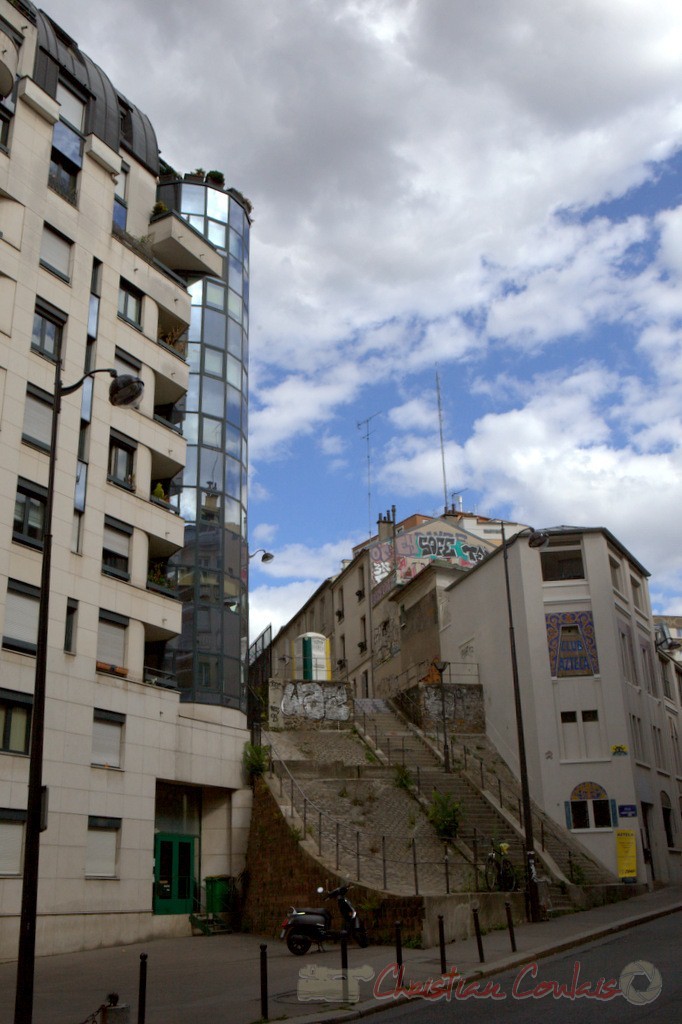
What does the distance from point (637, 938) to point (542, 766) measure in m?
11.9

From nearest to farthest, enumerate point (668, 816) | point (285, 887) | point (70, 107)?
point (285, 887)
point (70, 107)
point (668, 816)

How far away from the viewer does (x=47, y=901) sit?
69.3ft

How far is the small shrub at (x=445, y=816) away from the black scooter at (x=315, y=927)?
274 inches

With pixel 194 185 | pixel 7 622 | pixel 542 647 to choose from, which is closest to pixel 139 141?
pixel 194 185

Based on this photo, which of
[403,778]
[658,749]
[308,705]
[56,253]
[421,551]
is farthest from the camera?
[421,551]

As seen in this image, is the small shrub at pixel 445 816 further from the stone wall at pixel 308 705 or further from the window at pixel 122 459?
the window at pixel 122 459

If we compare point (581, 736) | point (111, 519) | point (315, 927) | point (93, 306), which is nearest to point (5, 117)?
point (93, 306)

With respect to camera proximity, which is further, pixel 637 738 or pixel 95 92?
pixel 637 738

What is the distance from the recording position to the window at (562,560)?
3147 centimetres

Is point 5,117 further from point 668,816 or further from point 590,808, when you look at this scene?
point 668,816

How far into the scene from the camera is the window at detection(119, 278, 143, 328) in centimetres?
2866

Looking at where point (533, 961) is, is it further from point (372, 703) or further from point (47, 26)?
point (47, 26)

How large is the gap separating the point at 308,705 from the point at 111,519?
36.6 ft

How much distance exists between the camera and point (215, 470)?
103 ft
